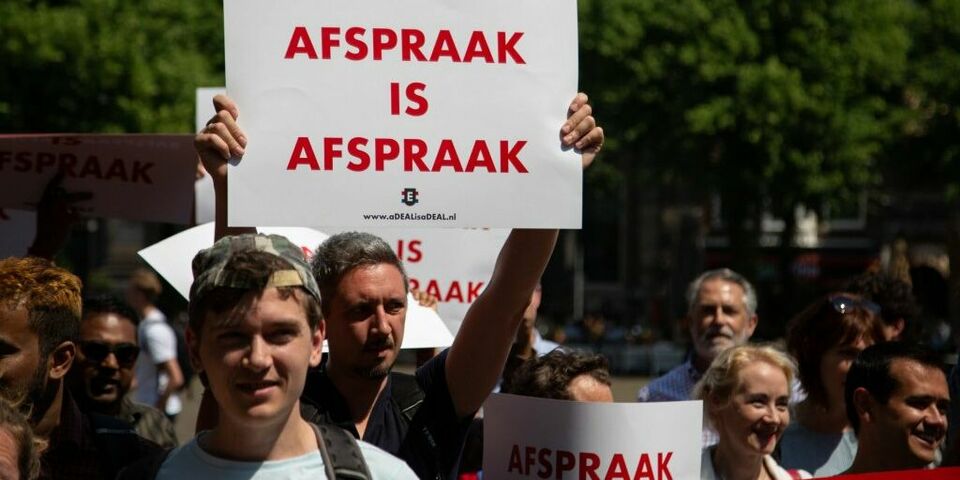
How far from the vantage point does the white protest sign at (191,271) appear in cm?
471

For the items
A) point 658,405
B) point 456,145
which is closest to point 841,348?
point 658,405

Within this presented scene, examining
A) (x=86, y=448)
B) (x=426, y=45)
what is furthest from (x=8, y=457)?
(x=426, y=45)

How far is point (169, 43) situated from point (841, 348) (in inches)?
775

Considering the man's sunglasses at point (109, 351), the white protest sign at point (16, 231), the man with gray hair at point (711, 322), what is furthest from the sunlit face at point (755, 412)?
the white protest sign at point (16, 231)

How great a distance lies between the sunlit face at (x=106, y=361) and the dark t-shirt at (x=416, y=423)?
78.6 inches

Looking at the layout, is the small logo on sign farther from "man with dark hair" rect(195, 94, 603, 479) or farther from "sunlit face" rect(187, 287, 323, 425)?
"sunlit face" rect(187, 287, 323, 425)

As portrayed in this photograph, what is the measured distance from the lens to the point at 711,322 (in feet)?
20.4

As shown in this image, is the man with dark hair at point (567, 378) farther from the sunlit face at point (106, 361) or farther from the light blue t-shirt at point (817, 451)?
the sunlit face at point (106, 361)

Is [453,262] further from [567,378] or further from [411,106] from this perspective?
[411,106]

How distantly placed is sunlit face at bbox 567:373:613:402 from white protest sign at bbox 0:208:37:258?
7.03ft

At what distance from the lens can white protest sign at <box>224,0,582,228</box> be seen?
363 centimetres

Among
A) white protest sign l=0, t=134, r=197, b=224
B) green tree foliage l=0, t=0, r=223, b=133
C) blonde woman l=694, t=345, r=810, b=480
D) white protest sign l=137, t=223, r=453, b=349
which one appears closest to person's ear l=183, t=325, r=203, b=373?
white protest sign l=137, t=223, r=453, b=349

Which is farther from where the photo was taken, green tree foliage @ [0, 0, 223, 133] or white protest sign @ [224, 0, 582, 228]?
green tree foliage @ [0, 0, 223, 133]

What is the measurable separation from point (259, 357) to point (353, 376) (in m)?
0.90
